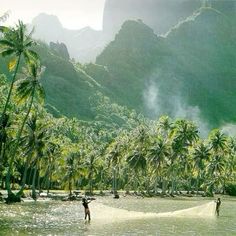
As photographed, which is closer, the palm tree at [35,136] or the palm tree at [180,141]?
the palm tree at [35,136]

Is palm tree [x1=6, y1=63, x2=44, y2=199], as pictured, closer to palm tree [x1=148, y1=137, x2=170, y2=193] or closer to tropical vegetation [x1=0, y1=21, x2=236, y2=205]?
tropical vegetation [x1=0, y1=21, x2=236, y2=205]

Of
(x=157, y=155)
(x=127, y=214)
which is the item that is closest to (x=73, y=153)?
(x=157, y=155)

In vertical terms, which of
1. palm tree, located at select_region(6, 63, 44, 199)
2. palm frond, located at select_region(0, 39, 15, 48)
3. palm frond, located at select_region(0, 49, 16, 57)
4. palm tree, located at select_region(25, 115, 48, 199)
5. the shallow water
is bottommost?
the shallow water

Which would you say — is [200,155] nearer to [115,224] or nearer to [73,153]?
[73,153]

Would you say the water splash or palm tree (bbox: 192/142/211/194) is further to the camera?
palm tree (bbox: 192/142/211/194)

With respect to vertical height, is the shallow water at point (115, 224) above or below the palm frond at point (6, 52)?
below

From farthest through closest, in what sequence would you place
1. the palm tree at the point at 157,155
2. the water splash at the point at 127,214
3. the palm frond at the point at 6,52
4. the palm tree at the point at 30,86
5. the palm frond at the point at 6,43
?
the palm tree at the point at 157,155 → the palm tree at the point at 30,86 → the palm frond at the point at 6,52 → the palm frond at the point at 6,43 → the water splash at the point at 127,214

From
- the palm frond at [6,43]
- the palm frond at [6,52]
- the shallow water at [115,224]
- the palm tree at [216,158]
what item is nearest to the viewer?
the shallow water at [115,224]

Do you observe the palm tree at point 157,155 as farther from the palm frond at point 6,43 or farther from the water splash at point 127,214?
the palm frond at point 6,43

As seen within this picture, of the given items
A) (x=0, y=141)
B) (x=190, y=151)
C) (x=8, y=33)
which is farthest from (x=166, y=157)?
(x=8, y=33)

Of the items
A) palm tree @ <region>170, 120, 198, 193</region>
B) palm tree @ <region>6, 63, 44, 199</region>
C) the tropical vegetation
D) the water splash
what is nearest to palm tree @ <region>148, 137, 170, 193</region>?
the tropical vegetation

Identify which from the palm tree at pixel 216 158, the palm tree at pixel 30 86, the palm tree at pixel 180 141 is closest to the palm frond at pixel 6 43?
the palm tree at pixel 30 86

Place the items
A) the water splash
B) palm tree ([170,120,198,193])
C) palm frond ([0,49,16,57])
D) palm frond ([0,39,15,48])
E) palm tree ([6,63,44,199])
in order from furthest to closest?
palm tree ([170,120,198,193]) → palm tree ([6,63,44,199]) → palm frond ([0,49,16,57]) → palm frond ([0,39,15,48]) → the water splash

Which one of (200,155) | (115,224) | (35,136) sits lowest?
(115,224)
